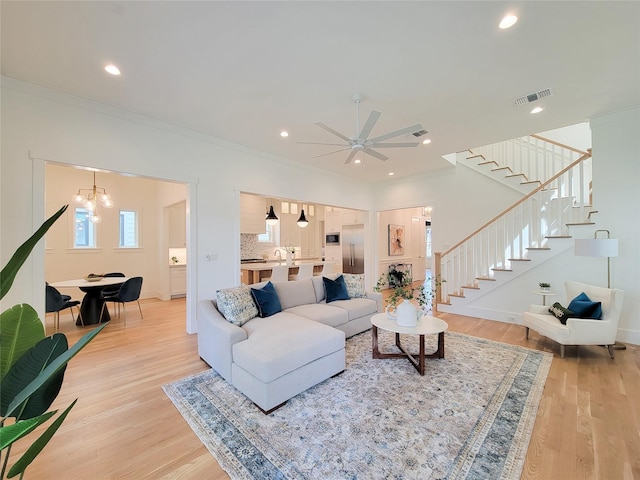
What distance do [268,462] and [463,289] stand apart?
465 centimetres

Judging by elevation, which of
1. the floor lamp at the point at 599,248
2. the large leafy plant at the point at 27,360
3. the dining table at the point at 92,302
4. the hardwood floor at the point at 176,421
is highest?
the floor lamp at the point at 599,248

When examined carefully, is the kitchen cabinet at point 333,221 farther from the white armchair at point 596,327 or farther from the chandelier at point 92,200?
the white armchair at point 596,327

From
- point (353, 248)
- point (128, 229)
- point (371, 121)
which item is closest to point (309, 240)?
point (353, 248)

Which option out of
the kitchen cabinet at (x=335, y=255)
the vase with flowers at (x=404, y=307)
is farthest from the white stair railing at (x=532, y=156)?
the kitchen cabinet at (x=335, y=255)

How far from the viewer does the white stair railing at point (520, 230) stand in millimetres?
4340

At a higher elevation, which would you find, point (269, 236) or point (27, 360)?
point (269, 236)

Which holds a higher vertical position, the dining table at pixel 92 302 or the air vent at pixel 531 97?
the air vent at pixel 531 97

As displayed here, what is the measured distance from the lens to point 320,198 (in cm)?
606

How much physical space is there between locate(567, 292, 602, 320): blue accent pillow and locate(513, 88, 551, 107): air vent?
8.37 feet

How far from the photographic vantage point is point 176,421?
2160 mm

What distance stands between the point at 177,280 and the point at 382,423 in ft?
20.1

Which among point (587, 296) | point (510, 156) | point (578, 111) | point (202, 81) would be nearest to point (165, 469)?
point (202, 81)

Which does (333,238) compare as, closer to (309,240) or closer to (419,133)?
(309,240)

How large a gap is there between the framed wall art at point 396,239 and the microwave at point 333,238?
169 centimetres
